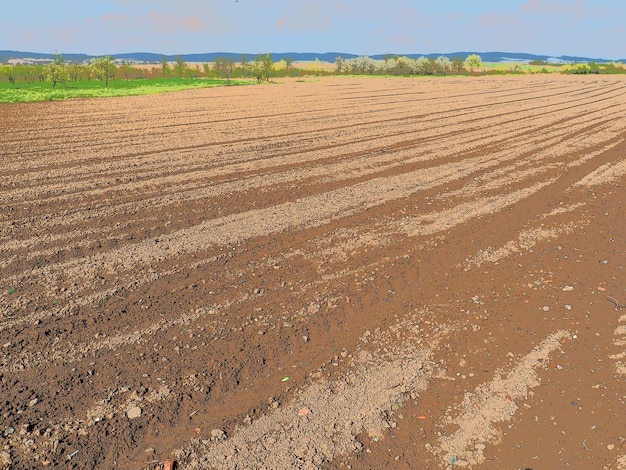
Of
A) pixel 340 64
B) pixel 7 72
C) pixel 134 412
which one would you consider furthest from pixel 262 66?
pixel 134 412

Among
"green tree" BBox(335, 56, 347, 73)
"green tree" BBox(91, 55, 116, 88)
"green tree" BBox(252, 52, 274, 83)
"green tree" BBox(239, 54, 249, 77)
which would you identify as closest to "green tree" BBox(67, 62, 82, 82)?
"green tree" BBox(91, 55, 116, 88)

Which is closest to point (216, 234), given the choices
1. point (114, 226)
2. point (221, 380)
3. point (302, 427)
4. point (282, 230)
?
point (282, 230)

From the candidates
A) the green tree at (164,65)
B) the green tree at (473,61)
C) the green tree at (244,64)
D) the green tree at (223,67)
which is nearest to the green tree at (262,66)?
the green tree at (244,64)

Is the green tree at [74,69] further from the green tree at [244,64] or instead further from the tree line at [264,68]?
the green tree at [244,64]

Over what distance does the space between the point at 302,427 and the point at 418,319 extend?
224 centimetres

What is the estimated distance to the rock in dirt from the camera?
14.0 feet

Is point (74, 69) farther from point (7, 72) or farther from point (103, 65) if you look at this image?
point (7, 72)

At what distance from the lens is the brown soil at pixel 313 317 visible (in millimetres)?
4059

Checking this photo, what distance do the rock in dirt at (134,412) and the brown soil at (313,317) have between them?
38 mm

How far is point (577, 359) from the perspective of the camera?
5008 mm

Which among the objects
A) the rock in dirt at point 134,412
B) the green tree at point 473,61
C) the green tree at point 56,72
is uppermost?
the green tree at point 473,61

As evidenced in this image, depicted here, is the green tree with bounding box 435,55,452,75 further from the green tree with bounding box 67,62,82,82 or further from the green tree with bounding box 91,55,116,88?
the green tree with bounding box 67,62,82,82

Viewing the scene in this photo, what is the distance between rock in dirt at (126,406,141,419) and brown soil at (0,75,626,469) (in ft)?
0.12

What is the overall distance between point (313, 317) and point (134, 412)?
2.31 m
